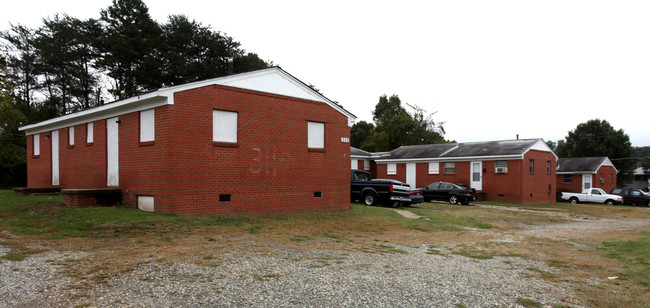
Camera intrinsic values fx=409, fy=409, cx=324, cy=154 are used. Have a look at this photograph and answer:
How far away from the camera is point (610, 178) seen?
45.6 meters

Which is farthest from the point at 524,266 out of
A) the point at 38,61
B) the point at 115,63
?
the point at 38,61

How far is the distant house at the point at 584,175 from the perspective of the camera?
4269 cm

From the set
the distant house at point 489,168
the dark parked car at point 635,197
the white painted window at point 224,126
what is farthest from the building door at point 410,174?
the white painted window at point 224,126

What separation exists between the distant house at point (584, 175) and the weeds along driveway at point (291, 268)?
36056 mm

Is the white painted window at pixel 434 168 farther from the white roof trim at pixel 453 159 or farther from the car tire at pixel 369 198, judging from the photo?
the car tire at pixel 369 198

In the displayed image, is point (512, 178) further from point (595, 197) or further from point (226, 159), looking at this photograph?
point (226, 159)

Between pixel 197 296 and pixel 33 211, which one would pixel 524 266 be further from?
→ pixel 33 211

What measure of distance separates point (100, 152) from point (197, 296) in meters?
13.0

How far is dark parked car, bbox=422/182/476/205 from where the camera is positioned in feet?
83.7

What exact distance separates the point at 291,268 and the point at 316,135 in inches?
402

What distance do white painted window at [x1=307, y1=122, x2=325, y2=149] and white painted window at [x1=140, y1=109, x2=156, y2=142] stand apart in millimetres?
5829

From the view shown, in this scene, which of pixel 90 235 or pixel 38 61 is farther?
pixel 38 61

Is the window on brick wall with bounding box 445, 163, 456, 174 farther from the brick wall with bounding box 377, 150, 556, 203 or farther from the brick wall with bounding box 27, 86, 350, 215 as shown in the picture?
the brick wall with bounding box 27, 86, 350, 215

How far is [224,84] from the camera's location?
13961mm
